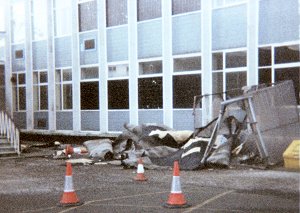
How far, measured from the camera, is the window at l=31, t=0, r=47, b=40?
3000 cm

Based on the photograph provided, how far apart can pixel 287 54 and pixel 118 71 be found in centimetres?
953

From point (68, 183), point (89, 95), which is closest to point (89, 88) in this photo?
point (89, 95)

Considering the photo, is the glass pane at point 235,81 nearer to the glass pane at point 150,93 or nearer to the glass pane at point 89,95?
the glass pane at point 150,93

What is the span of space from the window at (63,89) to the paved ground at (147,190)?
43.2 feet

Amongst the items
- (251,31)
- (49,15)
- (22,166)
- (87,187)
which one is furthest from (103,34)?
(87,187)

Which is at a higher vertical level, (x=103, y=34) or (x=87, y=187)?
(x=103, y=34)

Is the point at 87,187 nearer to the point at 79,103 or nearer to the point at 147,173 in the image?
the point at 147,173

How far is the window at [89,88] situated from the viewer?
2662 centimetres

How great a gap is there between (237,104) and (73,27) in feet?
49.2

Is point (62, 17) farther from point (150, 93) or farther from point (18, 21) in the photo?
point (150, 93)

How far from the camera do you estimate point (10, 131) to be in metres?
21.3

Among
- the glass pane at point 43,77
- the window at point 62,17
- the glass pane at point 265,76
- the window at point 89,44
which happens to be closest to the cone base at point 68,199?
the glass pane at point 265,76

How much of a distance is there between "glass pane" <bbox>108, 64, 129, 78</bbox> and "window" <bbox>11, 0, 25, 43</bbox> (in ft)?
28.2

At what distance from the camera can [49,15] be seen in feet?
97.3
